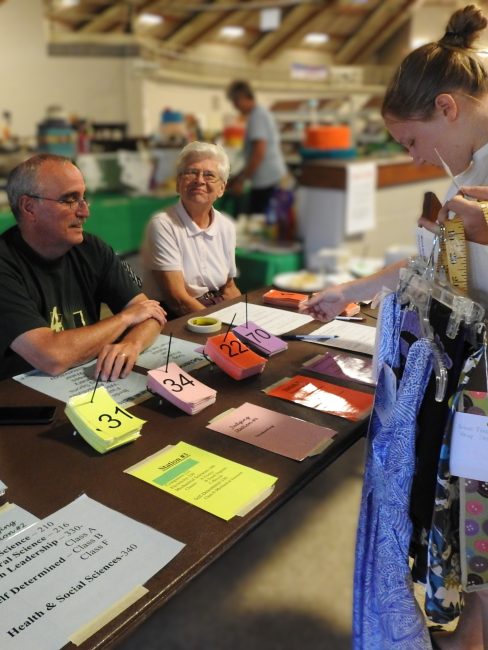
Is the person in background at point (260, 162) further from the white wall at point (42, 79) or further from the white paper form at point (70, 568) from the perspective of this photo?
the white wall at point (42, 79)

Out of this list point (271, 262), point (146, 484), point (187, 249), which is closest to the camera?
point (146, 484)

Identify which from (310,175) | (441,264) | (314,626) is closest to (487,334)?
(441,264)

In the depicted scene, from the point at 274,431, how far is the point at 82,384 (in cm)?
40

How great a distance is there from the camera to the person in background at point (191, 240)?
128 centimetres

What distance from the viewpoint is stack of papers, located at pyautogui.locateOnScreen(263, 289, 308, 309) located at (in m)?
1.62

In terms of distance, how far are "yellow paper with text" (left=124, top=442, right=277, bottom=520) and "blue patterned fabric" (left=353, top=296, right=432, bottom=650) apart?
0.74ft

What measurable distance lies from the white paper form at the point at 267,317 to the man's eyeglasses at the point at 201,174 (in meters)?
0.32

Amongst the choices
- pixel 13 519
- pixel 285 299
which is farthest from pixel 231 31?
pixel 13 519

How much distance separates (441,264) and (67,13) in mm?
8166

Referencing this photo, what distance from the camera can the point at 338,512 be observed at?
2254 mm

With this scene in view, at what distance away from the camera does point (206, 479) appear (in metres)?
0.87

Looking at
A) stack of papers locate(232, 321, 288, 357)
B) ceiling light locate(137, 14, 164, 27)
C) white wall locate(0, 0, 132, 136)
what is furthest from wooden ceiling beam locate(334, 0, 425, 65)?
stack of papers locate(232, 321, 288, 357)

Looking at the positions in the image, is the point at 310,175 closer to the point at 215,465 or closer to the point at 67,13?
the point at 215,465

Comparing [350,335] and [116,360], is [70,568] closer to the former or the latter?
[116,360]
